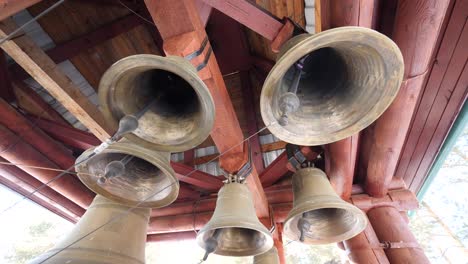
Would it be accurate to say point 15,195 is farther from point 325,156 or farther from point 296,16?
point 296,16

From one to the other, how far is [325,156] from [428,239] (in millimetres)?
6201

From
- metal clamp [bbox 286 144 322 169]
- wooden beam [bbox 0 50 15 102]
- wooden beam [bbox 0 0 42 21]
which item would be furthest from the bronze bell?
wooden beam [bbox 0 50 15 102]

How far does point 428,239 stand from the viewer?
6.79 meters

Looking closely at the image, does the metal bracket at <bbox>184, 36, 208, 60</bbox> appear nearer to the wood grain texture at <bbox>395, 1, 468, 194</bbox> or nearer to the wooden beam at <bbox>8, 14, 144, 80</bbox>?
the wood grain texture at <bbox>395, 1, 468, 194</bbox>

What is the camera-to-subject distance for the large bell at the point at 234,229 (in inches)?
65.8

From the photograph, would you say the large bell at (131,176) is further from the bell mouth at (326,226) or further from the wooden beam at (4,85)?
the wooden beam at (4,85)

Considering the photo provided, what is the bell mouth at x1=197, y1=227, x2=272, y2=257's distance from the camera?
1.96 meters

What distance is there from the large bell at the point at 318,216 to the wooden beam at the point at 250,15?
110 cm

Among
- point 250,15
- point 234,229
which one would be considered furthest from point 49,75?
point 234,229

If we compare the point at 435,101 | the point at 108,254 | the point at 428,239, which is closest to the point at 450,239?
the point at 428,239

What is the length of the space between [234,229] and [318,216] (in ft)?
2.17

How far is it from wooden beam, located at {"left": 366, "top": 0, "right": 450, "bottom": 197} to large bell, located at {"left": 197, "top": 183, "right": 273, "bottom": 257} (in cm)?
121

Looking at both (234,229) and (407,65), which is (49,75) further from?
(407,65)

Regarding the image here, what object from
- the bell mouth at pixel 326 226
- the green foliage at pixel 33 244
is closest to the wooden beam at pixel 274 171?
the bell mouth at pixel 326 226
